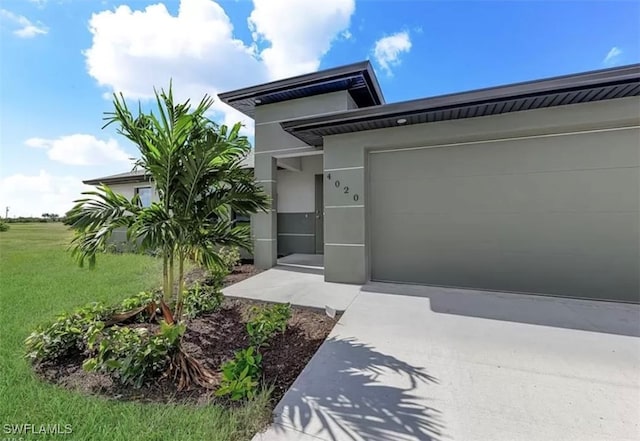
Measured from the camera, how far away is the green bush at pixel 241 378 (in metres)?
2.34

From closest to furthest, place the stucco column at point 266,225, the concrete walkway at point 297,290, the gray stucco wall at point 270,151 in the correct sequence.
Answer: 1. the concrete walkway at point 297,290
2. the gray stucco wall at point 270,151
3. the stucco column at point 266,225

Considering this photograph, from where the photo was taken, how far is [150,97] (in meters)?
3.37

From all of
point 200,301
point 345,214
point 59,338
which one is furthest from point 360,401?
point 345,214

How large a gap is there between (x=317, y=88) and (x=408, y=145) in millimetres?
2992

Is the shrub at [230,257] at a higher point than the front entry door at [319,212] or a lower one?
lower

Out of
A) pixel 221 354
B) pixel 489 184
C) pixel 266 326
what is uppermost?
pixel 489 184

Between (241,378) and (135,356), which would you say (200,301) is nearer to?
(135,356)

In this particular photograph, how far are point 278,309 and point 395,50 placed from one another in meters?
8.07

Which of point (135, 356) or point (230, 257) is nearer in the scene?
point (135, 356)

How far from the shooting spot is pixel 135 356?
2.68 metres

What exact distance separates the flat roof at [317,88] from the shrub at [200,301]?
5327 millimetres

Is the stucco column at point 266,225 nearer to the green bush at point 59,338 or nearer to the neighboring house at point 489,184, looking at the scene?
the neighboring house at point 489,184

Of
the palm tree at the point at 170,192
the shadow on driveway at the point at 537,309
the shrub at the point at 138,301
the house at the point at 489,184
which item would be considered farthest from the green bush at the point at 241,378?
the house at the point at 489,184

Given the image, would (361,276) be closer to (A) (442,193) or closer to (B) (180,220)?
(A) (442,193)
